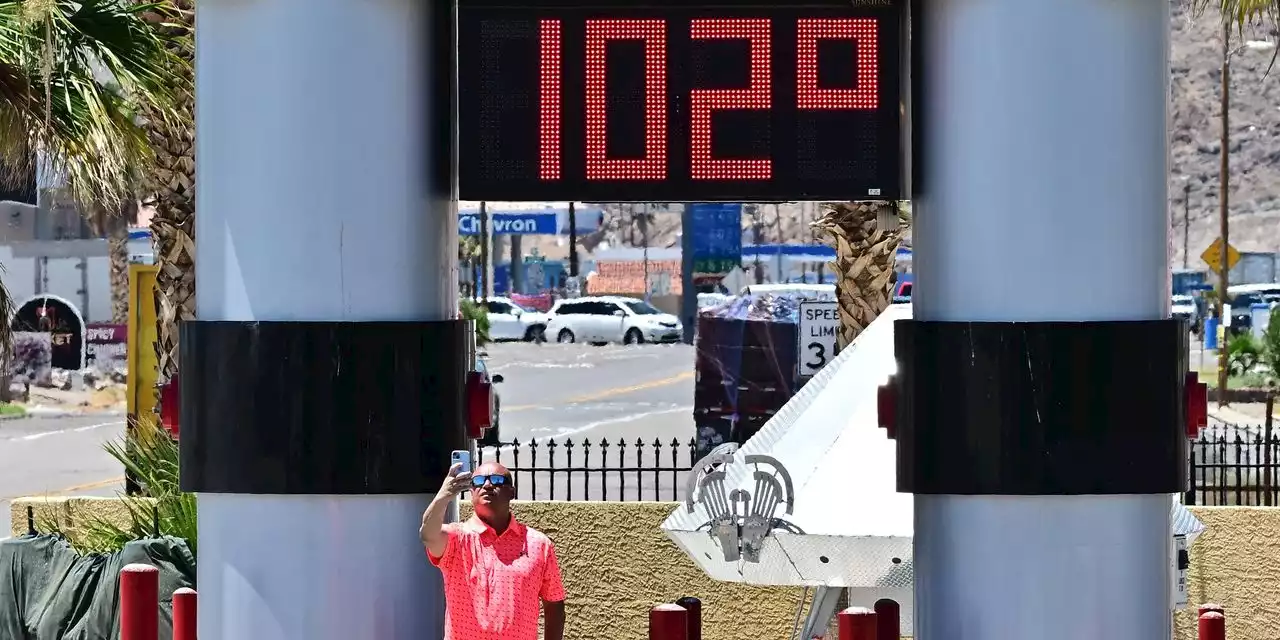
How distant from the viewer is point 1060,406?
18.4 feet

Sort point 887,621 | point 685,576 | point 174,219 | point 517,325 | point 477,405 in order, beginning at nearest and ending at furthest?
point 887,621 < point 477,405 < point 685,576 < point 174,219 < point 517,325

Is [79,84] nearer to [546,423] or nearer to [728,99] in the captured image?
[728,99]

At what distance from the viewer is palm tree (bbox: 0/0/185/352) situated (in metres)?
10.8

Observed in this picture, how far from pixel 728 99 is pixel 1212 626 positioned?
2.23 metres

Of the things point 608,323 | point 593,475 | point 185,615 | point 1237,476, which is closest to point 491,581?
point 185,615

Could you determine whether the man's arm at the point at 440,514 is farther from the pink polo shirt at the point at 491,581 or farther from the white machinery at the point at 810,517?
the white machinery at the point at 810,517

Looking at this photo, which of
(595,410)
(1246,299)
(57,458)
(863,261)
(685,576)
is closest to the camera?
(685,576)

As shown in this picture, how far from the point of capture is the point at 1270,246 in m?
125

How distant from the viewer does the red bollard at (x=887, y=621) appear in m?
5.86

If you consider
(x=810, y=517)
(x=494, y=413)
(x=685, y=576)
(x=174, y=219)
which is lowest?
(x=685, y=576)

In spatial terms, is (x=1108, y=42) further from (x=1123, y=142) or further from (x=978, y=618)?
(x=978, y=618)

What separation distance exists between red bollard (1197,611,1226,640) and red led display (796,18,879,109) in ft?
6.23

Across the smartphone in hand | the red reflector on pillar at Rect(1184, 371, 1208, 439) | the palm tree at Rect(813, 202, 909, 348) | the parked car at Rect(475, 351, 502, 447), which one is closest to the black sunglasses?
the smartphone in hand

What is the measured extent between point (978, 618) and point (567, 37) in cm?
215
